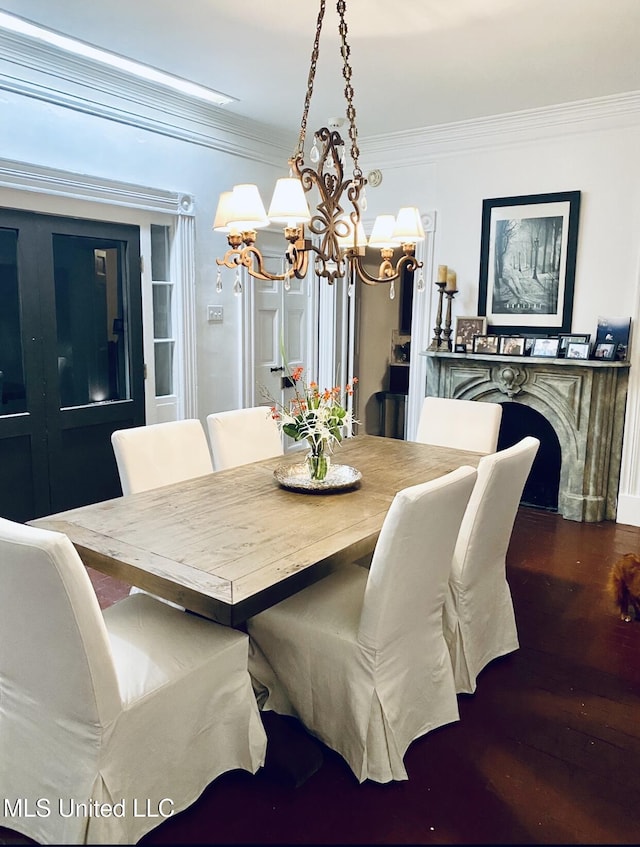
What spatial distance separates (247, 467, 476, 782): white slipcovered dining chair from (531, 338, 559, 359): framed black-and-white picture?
2736 mm

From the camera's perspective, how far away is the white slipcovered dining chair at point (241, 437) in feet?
10.3

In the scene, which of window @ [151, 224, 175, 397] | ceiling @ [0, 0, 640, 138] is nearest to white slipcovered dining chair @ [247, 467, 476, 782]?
ceiling @ [0, 0, 640, 138]

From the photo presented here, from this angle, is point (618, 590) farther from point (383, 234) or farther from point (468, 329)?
point (468, 329)

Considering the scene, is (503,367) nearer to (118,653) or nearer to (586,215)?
(586,215)

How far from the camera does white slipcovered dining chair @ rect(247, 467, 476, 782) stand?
1.87 meters

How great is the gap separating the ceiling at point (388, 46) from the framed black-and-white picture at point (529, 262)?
2.17ft

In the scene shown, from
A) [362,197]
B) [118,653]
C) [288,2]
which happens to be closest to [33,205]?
[288,2]

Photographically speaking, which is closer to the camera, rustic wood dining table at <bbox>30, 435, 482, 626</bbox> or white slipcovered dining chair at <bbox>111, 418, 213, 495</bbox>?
rustic wood dining table at <bbox>30, 435, 482, 626</bbox>

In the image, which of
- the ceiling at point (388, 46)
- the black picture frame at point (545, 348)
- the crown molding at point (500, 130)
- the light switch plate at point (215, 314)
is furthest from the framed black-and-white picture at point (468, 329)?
the light switch plate at point (215, 314)

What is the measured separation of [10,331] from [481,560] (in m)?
2.85

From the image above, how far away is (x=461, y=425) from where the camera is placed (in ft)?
11.9

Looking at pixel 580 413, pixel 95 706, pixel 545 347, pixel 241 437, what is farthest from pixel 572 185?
pixel 95 706

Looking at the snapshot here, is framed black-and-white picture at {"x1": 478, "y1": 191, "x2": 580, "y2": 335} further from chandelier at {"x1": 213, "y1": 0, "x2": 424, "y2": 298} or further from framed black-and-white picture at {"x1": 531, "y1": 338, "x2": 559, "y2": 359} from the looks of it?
chandelier at {"x1": 213, "y1": 0, "x2": 424, "y2": 298}

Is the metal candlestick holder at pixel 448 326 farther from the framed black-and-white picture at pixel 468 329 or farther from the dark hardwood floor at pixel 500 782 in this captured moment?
the dark hardwood floor at pixel 500 782
